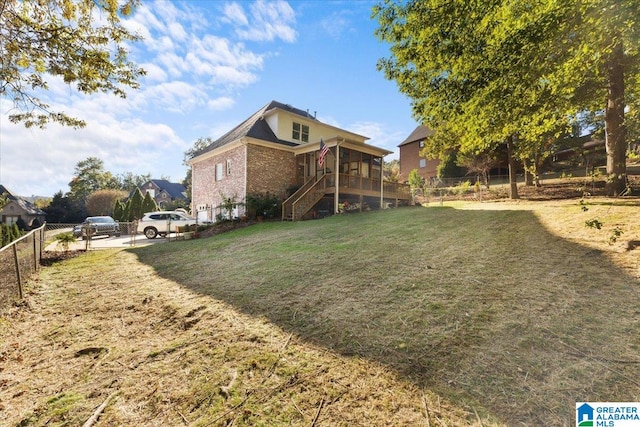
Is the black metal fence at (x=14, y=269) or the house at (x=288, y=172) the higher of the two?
the house at (x=288, y=172)

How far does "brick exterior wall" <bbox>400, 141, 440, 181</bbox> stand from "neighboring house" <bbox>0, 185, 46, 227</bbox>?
156 ft

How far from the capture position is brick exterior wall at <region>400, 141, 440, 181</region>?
34.5 m

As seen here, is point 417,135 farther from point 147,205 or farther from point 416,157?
point 147,205

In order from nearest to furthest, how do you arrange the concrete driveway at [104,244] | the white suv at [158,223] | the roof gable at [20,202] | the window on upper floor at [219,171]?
the concrete driveway at [104,244] < the white suv at [158,223] < the window on upper floor at [219,171] < the roof gable at [20,202]

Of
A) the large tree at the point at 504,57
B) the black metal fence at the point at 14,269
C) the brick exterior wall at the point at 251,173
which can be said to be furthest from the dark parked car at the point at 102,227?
the large tree at the point at 504,57

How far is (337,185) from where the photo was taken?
15383 millimetres

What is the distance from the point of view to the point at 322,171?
18.6m

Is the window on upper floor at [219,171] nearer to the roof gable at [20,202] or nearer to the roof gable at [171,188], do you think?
the roof gable at [20,202]

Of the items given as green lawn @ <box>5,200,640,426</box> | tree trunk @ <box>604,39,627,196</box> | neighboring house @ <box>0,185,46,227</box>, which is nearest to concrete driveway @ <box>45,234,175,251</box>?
green lawn @ <box>5,200,640,426</box>

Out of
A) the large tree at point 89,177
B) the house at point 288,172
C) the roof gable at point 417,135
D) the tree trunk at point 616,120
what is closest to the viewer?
the tree trunk at point 616,120

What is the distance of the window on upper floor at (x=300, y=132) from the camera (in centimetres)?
1917

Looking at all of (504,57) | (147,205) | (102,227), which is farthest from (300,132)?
(147,205)

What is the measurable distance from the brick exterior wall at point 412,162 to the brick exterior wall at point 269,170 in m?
22.3

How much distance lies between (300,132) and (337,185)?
246 inches
